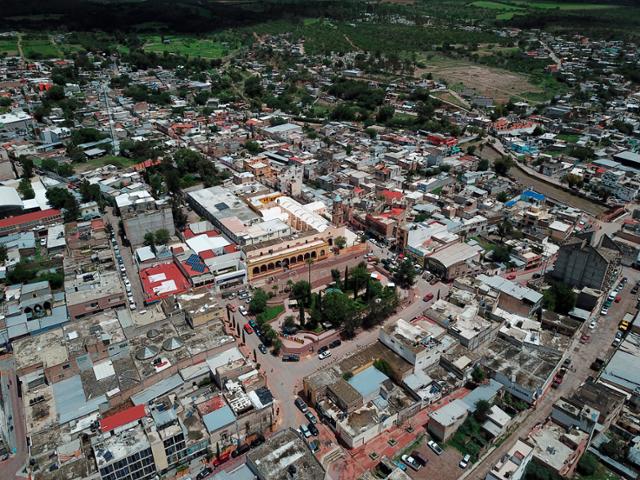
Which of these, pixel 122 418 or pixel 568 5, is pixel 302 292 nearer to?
pixel 122 418

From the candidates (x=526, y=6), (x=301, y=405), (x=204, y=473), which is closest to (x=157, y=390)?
(x=204, y=473)

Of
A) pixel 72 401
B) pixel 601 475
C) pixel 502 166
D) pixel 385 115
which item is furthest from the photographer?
pixel 385 115

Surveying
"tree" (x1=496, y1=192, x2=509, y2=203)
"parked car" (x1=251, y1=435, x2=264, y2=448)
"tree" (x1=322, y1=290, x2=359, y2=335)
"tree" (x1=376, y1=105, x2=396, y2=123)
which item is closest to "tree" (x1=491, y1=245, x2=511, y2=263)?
"tree" (x1=496, y1=192, x2=509, y2=203)

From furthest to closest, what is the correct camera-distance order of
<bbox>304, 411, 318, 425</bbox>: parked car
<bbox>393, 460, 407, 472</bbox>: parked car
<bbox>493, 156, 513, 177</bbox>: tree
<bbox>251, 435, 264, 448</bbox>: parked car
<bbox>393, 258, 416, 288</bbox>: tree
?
<bbox>493, 156, 513, 177</bbox>: tree
<bbox>393, 258, 416, 288</bbox>: tree
<bbox>304, 411, 318, 425</bbox>: parked car
<bbox>251, 435, 264, 448</bbox>: parked car
<bbox>393, 460, 407, 472</bbox>: parked car

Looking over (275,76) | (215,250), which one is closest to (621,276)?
(215,250)

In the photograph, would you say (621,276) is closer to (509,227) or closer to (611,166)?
(509,227)

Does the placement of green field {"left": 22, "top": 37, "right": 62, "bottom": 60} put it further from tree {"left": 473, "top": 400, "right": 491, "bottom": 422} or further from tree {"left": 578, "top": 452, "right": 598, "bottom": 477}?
tree {"left": 578, "top": 452, "right": 598, "bottom": 477}
